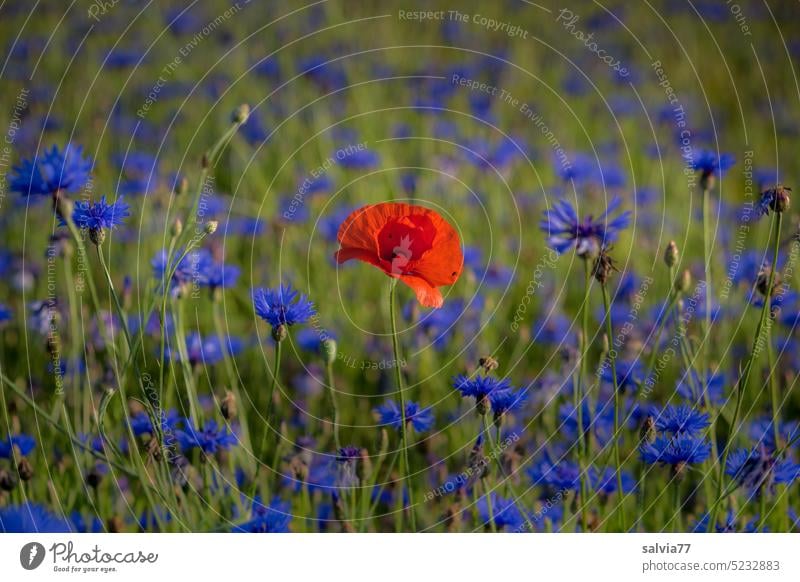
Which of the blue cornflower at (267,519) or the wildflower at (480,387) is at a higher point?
the wildflower at (480,387)

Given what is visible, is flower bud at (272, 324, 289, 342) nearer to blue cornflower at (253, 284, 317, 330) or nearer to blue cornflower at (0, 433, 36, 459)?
blue cornflower at (253, 284, 317, 330)

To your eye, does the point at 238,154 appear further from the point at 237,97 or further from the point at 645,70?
the point at 645,70

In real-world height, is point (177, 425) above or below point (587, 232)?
below

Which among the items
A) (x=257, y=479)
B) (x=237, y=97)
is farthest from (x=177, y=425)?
(x=237, y=97)

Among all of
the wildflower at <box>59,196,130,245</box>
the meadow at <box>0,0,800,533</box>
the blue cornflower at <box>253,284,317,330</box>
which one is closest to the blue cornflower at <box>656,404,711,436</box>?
the meadow at <box>0,0,800,533</box>

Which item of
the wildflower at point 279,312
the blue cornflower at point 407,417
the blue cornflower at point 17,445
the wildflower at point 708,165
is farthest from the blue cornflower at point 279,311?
the wildflower at point 708,165

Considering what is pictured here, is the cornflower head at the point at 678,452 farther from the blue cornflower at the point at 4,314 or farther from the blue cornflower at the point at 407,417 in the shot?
the blue cornflower at the point at 4,314

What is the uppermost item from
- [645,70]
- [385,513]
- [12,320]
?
[645,70]
